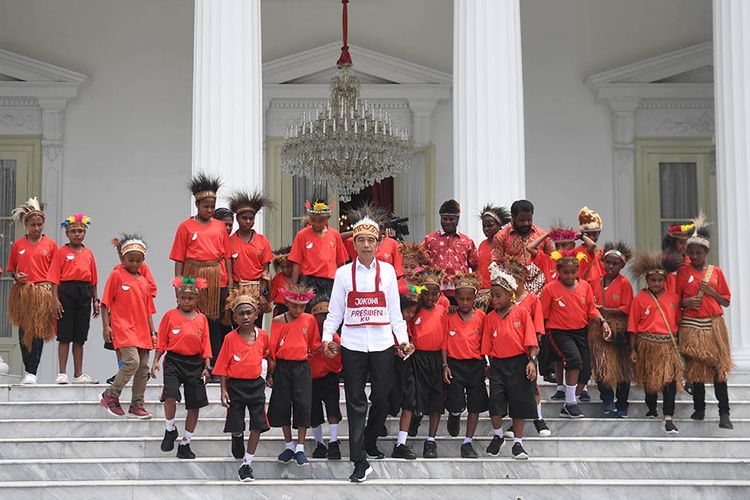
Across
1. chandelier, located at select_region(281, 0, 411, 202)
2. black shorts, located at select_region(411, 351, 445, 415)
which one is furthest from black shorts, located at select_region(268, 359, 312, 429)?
chandelier, located at select_region(281, 0, 411, 202)

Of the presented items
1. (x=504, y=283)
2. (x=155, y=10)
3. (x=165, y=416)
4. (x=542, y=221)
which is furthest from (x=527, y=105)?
(x=165, y=416)

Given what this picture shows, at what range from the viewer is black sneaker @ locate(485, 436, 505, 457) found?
998cm

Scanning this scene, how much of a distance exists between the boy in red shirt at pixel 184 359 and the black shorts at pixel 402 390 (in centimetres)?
164

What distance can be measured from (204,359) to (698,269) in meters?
4.94

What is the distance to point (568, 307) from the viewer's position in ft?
36.1

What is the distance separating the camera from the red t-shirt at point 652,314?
11031 millimetres

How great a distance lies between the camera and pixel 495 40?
13.5 metres

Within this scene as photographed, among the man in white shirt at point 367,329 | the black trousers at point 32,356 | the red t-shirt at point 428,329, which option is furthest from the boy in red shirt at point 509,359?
the black trousers at point 32,356

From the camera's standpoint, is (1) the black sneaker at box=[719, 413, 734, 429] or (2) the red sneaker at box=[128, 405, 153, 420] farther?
(1) the black sneaker at box=[719, 413, 734, 429]

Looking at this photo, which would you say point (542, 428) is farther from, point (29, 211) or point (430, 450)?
point (29, 211)

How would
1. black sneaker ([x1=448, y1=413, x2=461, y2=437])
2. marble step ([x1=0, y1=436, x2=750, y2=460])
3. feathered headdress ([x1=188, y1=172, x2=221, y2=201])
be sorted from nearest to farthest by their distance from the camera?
marble step ([x1=0, y1=436, x2=750, y2=460]) → black sneaker ([x1=448, y1=413, x2=461, y2=437]) → feathered headdress ([x1=188, y1=172, x2=221, y2=201])

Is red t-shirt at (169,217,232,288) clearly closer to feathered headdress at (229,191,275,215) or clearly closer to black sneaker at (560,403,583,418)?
feathered headdress at (229,191,275,215)

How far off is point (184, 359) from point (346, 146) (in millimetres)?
6043

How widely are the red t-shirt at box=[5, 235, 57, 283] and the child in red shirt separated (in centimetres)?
158
